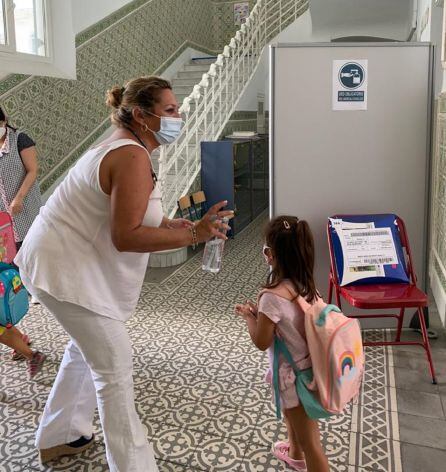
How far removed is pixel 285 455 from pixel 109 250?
1175 millimetres

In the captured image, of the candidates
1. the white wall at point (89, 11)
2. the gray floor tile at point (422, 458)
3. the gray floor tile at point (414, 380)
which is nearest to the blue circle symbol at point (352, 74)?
the gray floor tile at point (414, 380)

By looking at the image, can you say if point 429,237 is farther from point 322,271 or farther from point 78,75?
point 78,75

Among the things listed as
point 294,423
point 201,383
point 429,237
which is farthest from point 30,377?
point 429,237

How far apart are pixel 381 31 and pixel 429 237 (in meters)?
5.73

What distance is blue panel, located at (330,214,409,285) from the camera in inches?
127

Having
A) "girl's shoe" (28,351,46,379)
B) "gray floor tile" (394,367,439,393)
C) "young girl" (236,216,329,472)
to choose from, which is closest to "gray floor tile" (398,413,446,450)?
"gray floor tile" (394,367,439,393)

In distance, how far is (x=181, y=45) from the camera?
9000mm

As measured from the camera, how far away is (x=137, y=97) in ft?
5.93

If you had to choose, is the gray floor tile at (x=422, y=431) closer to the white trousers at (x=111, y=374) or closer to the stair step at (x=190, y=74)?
the white trousers at (x=111, y=374)

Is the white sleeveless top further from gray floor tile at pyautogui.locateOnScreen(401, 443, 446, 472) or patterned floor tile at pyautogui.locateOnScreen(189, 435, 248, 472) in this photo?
gray floor tile at pyautogui.locateOnScreen(401, 443, 446, 472)

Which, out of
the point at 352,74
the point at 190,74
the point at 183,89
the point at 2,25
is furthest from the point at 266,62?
the point at 352,74

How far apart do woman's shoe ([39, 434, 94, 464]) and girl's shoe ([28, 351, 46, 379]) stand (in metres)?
0.86

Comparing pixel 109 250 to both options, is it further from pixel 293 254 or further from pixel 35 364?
pixel 35 364

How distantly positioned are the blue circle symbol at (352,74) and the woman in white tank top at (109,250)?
1803 millimetres
